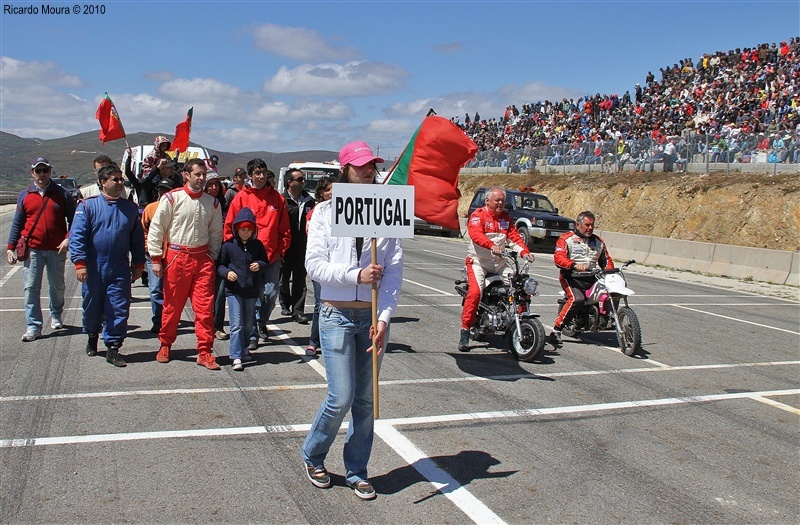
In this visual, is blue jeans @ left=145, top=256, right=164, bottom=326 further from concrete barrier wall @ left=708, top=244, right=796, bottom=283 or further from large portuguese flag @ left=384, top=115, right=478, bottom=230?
concrete barrier wall @ left=708, top=244, right=796, bottom=283

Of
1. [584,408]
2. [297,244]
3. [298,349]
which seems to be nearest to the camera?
[584,408]

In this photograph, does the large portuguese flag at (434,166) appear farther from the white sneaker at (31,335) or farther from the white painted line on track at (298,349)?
the white sneaker at (31,335)

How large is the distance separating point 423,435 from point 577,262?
4.78 metres

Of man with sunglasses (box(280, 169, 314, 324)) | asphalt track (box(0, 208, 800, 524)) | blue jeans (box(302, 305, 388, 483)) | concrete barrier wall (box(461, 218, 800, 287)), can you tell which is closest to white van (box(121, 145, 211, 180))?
man with sunglasses (box(280, 169, 314, 324))

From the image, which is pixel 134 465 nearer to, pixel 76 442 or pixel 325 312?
pixel 76 442

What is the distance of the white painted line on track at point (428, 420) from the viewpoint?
5570 millimetres

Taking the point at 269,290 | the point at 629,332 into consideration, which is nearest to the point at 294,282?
the point at 269,290

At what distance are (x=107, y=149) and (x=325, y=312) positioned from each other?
357 feet

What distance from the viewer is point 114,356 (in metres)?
7.83

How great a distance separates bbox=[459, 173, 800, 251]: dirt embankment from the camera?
24.5 m

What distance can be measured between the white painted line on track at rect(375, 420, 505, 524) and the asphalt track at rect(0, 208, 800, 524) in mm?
16

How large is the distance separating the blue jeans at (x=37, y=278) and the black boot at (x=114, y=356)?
1.63m

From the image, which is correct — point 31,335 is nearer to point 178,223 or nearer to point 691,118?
point 178,223

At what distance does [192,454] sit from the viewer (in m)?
5.36
